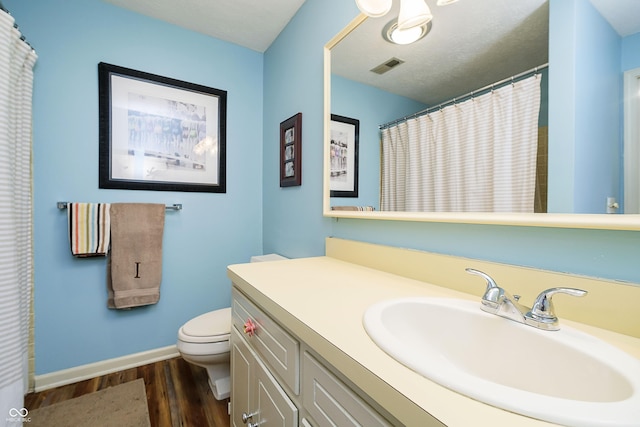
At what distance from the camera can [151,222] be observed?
5.68 feet

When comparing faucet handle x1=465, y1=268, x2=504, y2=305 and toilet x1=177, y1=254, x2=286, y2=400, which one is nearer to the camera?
faucet handle x1=465, y1=268, x2=504, y2=305

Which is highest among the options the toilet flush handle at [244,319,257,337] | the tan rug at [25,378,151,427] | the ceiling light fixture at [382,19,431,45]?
the ceiling light fixture at [382,19,431,45]

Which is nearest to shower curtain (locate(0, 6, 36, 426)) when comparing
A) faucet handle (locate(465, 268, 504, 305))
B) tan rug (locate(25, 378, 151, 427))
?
tan rug (locate(25, 378, 151, 427))

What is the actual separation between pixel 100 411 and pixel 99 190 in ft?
3.97

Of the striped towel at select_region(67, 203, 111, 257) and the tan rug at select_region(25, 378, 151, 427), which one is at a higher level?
the striped towel at select_region(67, 203, 111, 257)

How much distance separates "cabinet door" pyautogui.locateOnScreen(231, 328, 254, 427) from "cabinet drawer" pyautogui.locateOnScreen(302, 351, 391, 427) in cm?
39

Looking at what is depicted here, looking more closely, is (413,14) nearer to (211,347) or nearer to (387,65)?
(387,65)

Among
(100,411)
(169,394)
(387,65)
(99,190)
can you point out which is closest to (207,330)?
(169,394)

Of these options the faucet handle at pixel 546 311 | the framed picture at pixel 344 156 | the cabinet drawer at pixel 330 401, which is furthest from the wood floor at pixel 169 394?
the faucet handle at pixel 546 311

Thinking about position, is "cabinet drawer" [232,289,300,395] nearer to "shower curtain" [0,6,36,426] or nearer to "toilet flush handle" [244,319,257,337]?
"toilet flush handle" [244,319,257,337]

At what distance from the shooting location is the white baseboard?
5.01 feet

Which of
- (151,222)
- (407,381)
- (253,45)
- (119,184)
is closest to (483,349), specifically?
(407,381)

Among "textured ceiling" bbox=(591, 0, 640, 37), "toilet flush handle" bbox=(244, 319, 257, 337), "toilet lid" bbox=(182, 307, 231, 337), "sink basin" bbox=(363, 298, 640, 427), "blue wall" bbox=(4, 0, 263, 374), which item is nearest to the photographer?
"sink basin" bbox=(363, 298, 640, 427)

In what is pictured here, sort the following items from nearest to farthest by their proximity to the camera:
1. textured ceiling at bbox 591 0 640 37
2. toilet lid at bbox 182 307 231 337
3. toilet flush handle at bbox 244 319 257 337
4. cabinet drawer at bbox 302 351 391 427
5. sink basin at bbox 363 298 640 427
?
sink basin at bbox 363 298 640 427
cabinet drawer at bbox 302 351 391 427
textured ceiling at bbox 591 0 640 37
toilet flush handle at bbox 244 319 257 337
toilet lid at bbox 182 307 231 337
